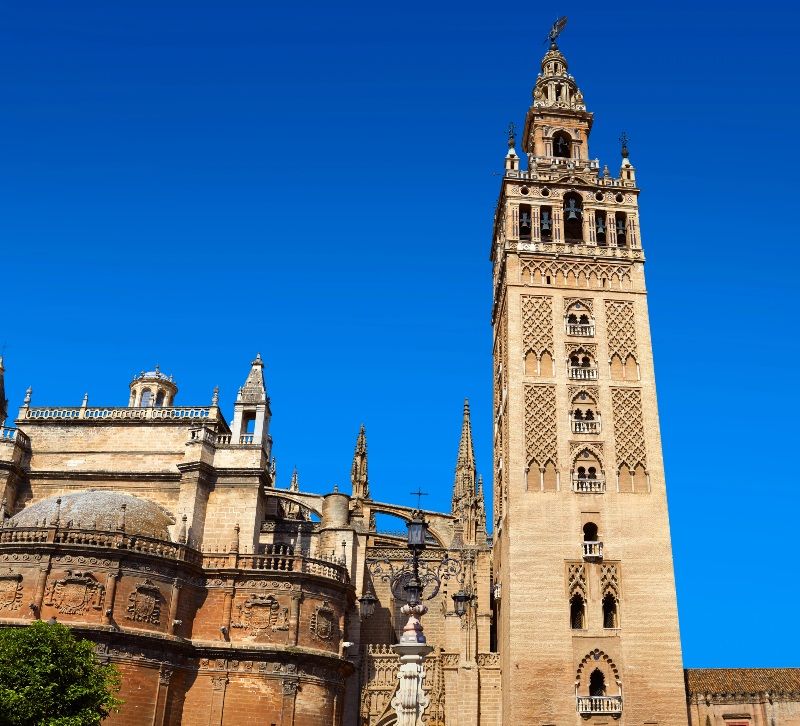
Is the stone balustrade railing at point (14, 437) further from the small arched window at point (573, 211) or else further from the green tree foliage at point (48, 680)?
the small arched window at point (573, 211)

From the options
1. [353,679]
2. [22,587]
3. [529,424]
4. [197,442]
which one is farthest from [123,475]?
[529,424]

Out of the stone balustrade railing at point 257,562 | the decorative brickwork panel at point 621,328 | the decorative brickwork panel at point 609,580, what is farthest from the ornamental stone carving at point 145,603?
the decorative brickwork panel at point 621,328

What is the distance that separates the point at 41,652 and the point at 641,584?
22.7 metres

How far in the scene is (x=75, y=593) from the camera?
3247 centimetres

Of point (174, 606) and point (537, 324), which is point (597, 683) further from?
point (174, 606)

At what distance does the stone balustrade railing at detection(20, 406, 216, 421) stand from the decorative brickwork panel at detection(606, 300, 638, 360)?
1885 centimetres

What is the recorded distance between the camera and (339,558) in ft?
131

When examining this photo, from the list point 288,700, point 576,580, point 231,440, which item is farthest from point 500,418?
point 288,700

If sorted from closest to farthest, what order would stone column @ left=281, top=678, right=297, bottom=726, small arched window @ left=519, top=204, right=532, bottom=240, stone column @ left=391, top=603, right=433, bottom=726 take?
stone column @ left=391, top=603, right=433, bottom=726 → stone column @ left=281, top=678, right=297, bottom=726 → small arched window @ left=519, top=204, right=532, bottom=240

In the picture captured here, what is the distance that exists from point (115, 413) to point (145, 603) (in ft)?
35.9

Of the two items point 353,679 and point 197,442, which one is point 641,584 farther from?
point 197,442

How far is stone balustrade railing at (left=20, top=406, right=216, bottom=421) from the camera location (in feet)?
134

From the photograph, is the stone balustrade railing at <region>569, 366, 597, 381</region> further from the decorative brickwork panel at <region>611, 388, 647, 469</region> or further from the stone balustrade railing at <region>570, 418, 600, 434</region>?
the stone balustrade railing at <region>570, 418, 600, 434</region>

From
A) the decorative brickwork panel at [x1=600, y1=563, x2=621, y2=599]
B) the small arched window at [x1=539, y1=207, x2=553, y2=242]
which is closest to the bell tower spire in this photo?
the decorative brickwork panel at [x1=600, y1=563, x2=621, y2=599]
